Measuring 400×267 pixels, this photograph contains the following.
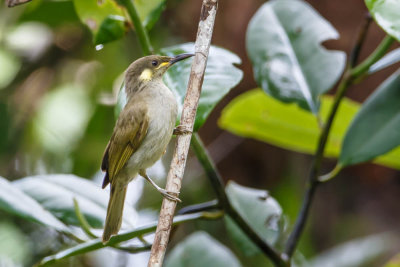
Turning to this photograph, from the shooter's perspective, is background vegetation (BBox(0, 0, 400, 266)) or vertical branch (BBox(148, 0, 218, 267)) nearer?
vertical branch (BBox(148, 0, 218, 267))

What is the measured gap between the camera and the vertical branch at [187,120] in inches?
57.6

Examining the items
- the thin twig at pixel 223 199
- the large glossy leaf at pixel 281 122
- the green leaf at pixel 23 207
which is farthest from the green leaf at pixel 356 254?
the green leaf at pixel 23 207

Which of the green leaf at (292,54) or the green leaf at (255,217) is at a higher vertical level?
the green leaf at (292,54)

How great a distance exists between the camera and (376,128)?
214 cm

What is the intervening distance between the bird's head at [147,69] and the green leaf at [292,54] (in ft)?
1.14

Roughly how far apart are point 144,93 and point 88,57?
2190 millimetres

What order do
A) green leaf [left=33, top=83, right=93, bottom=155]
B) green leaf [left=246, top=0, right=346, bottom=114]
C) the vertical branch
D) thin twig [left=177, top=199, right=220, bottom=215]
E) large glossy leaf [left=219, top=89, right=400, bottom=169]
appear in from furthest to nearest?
1. green leaf [left=33, top=83, right=93, bottom=155]
2. large glossy leaf [left=219, top=89, right=400, bottom=169]
3. green leaf [left=246, top=0, right=346, bottom=114]
4. thin twig [left=177, top=199, right=220, bottom=215]
5. the vertical branch

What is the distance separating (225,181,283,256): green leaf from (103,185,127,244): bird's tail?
0.41 meters

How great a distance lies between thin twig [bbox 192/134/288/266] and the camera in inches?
71.8

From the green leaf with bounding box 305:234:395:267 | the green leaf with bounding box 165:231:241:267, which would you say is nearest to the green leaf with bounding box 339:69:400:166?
the green leaf with bounding box 165:231:241:267

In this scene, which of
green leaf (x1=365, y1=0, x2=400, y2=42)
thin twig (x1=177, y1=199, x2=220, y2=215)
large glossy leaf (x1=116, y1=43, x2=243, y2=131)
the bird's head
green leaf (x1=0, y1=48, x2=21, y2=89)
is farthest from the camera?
green leaf (x1=0, y1=48, x2=21, y2=89)

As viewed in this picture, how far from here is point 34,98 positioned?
4.35 m

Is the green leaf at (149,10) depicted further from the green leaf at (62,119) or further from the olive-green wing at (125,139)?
the green leaf at (62,119)

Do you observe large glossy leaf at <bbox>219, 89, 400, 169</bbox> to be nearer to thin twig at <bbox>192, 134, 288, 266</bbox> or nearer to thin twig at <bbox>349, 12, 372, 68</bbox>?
thin twig at <bbox>349, 12, 372, 68</bbox>
